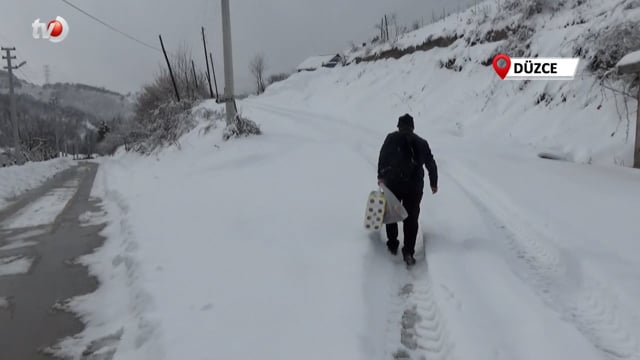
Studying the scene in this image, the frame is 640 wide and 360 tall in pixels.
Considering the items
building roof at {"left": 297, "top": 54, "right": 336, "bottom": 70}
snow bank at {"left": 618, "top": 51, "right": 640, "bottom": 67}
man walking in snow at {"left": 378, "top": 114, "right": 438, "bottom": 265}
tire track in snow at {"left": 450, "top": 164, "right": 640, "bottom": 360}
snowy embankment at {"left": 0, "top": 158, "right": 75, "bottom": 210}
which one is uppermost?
building roof at {"left": 297, "top": 54, "right": 336, "bottom": 70}

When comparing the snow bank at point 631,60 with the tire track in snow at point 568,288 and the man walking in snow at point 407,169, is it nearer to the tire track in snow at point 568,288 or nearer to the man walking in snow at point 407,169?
the tire track in snow at point 568,288

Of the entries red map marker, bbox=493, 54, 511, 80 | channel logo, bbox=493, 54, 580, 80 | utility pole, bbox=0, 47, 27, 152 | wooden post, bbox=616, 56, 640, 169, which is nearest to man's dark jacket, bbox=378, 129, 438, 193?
wooden post, bbox=616, 56, 640, 169

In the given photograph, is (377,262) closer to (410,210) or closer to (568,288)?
(410,210)

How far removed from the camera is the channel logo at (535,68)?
12117 millimetres

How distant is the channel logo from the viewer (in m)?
12.1

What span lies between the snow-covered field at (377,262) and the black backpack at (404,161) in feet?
3.08

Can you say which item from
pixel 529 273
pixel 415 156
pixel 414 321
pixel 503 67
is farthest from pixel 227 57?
pixel 414 321

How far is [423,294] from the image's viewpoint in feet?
14.1

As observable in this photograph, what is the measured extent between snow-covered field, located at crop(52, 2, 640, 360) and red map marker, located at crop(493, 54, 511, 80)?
12.2 ft

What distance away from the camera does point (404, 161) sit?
5.18 metres

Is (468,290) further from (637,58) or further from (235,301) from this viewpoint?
(637,58)

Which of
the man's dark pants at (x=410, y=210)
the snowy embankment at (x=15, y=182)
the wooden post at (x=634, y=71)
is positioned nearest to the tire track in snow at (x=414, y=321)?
the man's dark pants at (x=410, y=210)

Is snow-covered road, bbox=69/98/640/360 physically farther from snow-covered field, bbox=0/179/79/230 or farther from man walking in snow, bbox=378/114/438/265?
snow-covered field, bbox=0/179/79/230

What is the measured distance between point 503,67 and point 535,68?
2002mm
